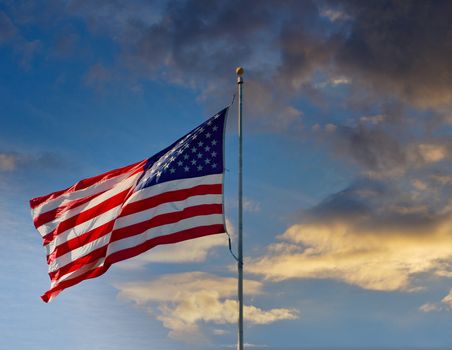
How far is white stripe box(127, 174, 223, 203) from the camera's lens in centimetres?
2788

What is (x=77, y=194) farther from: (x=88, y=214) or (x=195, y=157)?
(x=195, y=157)

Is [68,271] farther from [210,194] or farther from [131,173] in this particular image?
[210,194]

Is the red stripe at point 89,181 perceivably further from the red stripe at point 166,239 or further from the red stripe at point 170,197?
the red stripe at point 166,239

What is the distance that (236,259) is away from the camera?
86.7 feet

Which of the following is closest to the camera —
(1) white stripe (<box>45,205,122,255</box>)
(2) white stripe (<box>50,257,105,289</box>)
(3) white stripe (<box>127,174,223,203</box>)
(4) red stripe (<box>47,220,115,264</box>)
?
(3) white stripe (<box>127,174,223,203</box>)

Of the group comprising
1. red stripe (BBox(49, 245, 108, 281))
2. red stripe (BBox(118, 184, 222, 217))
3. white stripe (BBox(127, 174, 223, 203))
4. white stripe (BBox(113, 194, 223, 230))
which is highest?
white stripe (BBox(127, 174, 223, 203))

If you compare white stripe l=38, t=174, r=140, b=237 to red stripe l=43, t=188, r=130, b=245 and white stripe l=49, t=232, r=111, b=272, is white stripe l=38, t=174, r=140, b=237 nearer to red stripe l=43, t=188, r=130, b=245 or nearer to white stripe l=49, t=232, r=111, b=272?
red stripe l=43, t=188, r=130, b=245

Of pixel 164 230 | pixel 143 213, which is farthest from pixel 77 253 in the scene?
pixel 164 230

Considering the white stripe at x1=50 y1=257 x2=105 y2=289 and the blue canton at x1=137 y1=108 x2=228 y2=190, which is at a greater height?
the blue canton at x1=137 y1=108 x2=228 y2=190

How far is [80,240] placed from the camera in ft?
96.7

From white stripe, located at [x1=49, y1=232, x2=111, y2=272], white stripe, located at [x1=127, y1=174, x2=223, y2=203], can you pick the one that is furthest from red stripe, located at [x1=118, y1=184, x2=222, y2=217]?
white stripe, located at [x1=49, y1=232, x2=111, y2=272]

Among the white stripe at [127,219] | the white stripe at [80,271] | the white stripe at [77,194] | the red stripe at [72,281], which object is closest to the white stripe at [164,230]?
the white stripe at [127,219]

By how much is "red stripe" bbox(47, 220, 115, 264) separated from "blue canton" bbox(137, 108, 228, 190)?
2.29 m

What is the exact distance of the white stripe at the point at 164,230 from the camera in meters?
27.1
